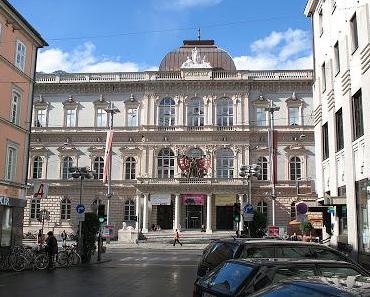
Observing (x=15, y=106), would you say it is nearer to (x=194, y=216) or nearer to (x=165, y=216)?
(x=165, y=216)

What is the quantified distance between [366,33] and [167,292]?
38.9 feet

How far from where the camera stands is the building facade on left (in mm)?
27188

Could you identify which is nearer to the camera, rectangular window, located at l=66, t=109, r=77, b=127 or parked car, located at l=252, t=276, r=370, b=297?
parked car, located at l=252, t=276, r=370, b=297

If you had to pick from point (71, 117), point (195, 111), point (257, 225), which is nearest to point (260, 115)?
point (195, 111)

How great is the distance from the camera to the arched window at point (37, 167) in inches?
2675

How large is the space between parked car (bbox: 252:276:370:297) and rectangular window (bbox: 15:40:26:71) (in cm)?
2755

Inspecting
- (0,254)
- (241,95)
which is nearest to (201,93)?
(241,95)

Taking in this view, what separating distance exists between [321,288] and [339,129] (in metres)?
21.1

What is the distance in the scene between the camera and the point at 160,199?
63719mm

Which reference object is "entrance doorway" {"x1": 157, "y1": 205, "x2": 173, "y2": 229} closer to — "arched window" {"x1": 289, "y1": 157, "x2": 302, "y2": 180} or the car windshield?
"arched window" {"x1": 289, "y1": 157, "x2": 302, "y2": 180}

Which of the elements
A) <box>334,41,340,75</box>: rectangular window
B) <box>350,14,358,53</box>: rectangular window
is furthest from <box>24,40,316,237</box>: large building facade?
<box>350,14,358,53</box>: rectangular window

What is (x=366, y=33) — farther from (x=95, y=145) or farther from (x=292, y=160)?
(x=95, y=145)

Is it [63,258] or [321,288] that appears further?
[63,258]

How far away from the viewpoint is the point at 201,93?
6719 centimetres
